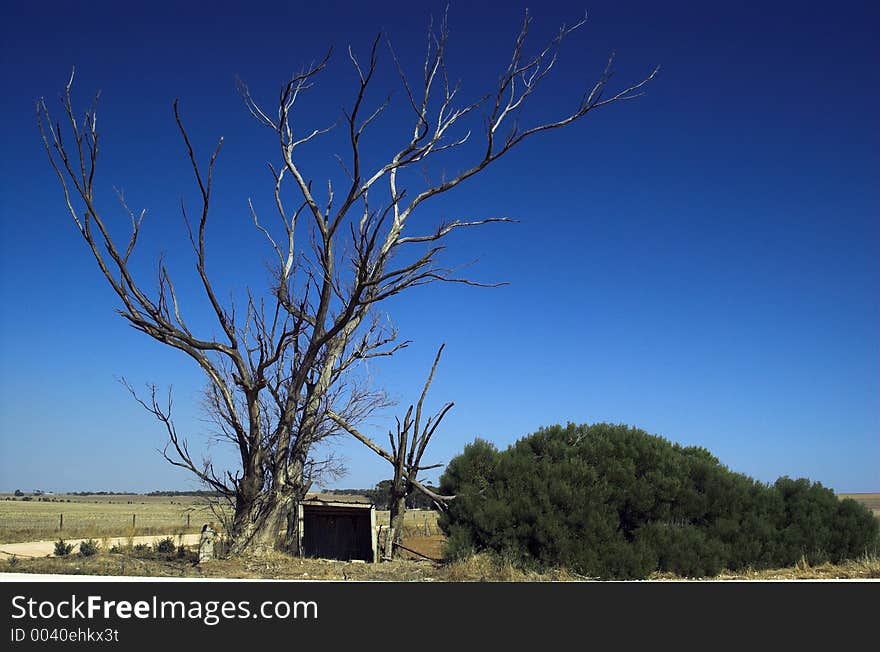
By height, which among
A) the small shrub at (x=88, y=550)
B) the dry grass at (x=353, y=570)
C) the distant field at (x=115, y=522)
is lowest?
the dry grass at (x=353, y=570)

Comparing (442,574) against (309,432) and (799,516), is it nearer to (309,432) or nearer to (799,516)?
(309,432)

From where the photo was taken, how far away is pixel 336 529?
19.2 metres

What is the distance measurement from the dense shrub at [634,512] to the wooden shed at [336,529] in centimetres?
331

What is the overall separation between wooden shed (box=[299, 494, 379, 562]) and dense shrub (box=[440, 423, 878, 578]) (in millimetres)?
3313

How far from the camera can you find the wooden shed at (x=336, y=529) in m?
17.4

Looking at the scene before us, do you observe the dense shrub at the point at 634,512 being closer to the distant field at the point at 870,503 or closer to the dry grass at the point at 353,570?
the dry grass at the point at 353,570

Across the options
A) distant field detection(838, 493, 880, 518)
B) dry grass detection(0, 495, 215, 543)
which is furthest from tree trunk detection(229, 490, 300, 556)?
distant field detection(838, 493, 880, 518)

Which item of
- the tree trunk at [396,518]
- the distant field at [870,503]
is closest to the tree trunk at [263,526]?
the tree trunk at [396,518]

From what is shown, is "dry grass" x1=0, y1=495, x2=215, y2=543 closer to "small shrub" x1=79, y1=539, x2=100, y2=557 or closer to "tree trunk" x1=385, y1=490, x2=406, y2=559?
"small shrub" x1=79, y1=539, x2=100, y2=557

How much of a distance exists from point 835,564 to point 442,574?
7.80 m

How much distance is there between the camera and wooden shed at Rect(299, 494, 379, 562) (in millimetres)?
17391

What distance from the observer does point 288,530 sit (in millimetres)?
16219

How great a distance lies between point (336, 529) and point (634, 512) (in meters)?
8.34
